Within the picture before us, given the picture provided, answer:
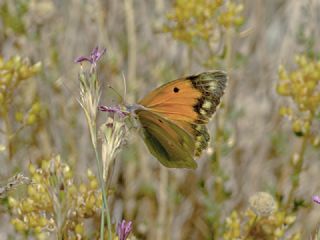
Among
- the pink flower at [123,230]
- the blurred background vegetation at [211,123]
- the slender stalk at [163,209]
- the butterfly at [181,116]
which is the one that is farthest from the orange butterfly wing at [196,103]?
the slender stalk at [163,209]

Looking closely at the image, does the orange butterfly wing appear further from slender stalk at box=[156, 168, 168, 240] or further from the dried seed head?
slender stalk at box=[156, 168, 168, 240]

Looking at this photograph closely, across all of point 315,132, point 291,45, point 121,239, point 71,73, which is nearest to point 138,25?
point 71,73

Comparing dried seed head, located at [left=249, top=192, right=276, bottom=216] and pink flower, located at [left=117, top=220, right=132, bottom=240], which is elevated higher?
pink flower, located at [left=117, top=220, right=132, bottom=240]

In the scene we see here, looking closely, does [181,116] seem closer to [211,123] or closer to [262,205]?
[262,205]

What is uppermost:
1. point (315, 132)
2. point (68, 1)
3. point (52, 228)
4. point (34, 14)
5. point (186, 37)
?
point (68, 1)

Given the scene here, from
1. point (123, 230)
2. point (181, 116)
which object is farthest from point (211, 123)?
point (123, 230)

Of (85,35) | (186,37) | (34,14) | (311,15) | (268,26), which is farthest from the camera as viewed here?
(268,26)

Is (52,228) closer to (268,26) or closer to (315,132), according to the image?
(315,132)

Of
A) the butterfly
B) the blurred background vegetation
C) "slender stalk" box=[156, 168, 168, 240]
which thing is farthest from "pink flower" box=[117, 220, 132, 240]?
"slender stalk" box=[156, 168, 168, 240]
